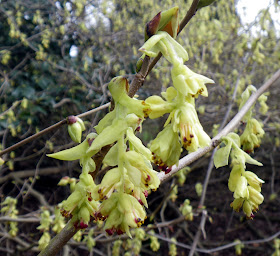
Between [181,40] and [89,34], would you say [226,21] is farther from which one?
[89,34]

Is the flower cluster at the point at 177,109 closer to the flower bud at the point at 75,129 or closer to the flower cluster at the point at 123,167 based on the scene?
the flower cluster at the point at 123,167

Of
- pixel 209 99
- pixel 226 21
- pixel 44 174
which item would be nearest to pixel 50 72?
pixel 44 174

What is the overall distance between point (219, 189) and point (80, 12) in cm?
396

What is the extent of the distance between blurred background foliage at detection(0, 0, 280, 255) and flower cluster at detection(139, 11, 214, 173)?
3.70m

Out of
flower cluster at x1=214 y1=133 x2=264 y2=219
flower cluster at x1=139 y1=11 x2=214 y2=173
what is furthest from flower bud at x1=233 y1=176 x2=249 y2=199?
flower cluster at x1=139 y1=11 x2=214 y2=173

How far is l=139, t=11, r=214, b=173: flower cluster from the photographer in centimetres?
61

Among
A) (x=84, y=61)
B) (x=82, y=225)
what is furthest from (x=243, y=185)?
(x=84, y=61)

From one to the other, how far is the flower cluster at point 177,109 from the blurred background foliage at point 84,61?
3.70m

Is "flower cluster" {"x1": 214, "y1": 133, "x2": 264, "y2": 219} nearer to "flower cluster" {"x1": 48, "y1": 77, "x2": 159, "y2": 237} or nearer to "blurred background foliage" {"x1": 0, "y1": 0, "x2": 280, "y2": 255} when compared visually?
"flower cluster" {"x1": 48, "y1": 77, "x2": 159, "y2": 237}

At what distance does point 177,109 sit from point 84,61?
4.26 metres

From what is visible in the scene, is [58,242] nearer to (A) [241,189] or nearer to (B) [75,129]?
(B) [75,129]

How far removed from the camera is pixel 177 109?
64 cm

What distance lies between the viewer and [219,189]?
217 inches

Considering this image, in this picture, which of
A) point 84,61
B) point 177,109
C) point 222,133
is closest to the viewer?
point 177,109
